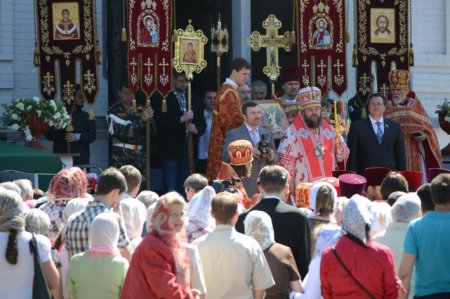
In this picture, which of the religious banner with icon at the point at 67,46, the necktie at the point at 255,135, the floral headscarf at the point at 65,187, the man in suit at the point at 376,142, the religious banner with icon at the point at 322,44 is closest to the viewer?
the floral headscarf at the point at 65,187

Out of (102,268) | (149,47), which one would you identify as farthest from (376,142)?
(102,268)

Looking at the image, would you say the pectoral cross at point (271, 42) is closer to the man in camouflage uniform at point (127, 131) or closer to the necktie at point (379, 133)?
the man in camouflage uniform at point (127, 131)

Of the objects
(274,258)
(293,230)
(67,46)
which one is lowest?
(274,258)

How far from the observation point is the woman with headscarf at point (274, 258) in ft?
28.8

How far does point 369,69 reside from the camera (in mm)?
16875

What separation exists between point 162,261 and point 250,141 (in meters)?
6.36

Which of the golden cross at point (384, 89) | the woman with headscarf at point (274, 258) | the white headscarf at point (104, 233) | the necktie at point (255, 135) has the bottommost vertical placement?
the woman with headscarf at point (274, 258)

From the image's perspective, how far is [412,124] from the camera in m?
15.8

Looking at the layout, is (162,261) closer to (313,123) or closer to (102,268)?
(102,268)

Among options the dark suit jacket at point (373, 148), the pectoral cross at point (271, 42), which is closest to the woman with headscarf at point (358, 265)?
the dark suit jacket at point (373, 148)

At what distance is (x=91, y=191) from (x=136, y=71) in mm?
1944

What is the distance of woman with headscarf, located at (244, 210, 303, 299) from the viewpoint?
28.8 feet

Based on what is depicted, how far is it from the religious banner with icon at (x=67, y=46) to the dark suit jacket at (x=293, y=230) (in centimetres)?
683

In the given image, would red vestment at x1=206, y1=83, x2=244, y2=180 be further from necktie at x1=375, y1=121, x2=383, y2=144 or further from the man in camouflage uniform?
necktie at x1=375, y1=121, x2=383, y2=144
